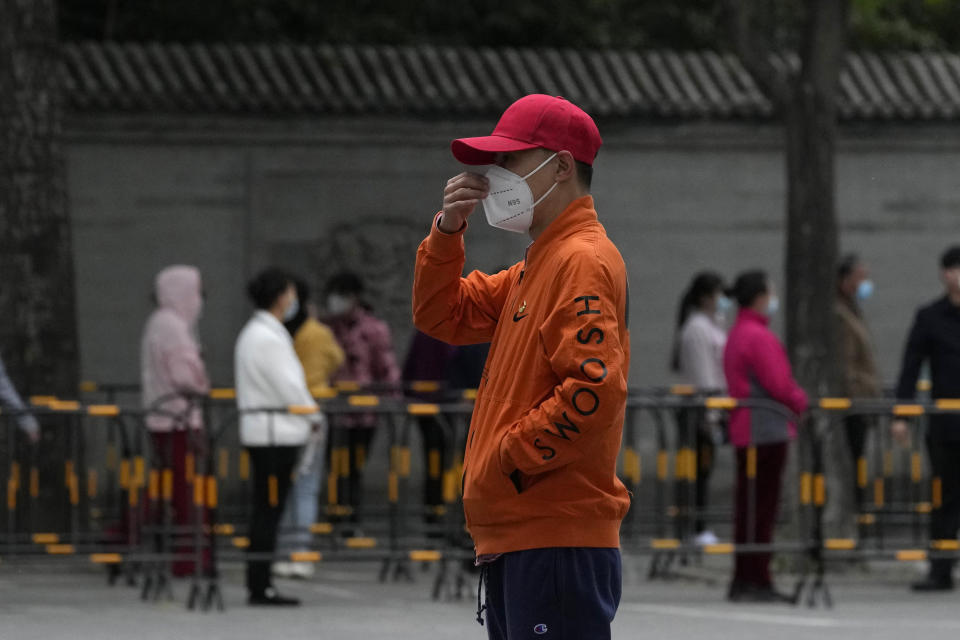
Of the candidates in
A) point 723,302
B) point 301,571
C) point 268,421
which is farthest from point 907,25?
point 268,421

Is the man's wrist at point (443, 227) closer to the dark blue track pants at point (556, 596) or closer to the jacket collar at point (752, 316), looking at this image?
the dark blue track pants at point (556, 596)

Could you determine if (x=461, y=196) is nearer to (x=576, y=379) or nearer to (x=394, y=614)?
(x=576, y=379)

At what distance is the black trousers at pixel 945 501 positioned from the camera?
10.7 metres

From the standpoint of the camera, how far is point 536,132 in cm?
487

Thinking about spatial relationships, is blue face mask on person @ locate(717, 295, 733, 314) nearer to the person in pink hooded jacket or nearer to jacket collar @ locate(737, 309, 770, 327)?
jacket collar @ locate(737, 309, 770, 327)

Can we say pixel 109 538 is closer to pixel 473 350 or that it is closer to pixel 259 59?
pixel 473 350

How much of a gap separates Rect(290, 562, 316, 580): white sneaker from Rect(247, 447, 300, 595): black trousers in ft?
3.80

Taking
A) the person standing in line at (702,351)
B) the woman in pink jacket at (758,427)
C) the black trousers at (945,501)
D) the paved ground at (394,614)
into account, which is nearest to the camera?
the paved ground at (394,614)

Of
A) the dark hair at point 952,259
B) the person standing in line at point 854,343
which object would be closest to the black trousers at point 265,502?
the dark hair at point 952,259

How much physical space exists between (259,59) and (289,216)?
1282 mm

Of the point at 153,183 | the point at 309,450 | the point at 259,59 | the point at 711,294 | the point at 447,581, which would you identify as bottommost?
the point at 447,581

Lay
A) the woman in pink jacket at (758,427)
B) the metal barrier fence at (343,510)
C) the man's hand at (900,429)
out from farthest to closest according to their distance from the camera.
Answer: the man's hand at (900,429)
the woman in pink jacket at (758,427)
the metal barrier fence at (343,510)

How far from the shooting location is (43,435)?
35.7ft

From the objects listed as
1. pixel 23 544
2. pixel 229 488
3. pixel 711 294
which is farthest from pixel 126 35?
pixel 23 544
